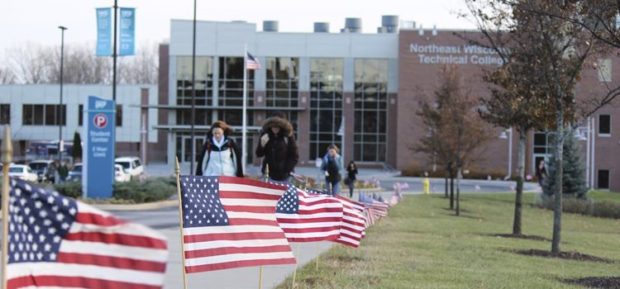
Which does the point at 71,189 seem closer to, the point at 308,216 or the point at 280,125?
the point at 280,125

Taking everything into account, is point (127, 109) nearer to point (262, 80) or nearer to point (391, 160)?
point (262, 80)

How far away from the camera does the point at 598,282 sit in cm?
1053

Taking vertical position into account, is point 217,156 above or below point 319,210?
above

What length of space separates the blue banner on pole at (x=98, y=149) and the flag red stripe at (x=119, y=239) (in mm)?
23793

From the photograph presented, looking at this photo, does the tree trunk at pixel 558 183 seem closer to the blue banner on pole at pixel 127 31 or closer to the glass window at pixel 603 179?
the blue banner on pole at pixel 127 31

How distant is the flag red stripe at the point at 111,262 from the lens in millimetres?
3828

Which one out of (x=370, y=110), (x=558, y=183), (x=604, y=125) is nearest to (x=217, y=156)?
(x=558, y=183)

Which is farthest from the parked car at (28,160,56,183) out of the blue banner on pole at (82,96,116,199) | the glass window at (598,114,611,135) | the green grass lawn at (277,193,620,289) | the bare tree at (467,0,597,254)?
the glass window at (598,114,611,135)

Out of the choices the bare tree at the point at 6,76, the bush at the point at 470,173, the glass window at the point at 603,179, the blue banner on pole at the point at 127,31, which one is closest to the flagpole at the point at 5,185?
the blue banner on pole at the point at 127,31

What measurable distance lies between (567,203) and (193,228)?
97.8ft

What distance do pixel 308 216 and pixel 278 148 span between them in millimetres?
3257

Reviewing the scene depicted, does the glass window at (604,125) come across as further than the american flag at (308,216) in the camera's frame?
Yes

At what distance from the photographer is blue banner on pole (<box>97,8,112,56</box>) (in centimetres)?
3388

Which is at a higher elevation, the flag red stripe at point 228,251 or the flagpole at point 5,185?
the flagpole at point 5,185
